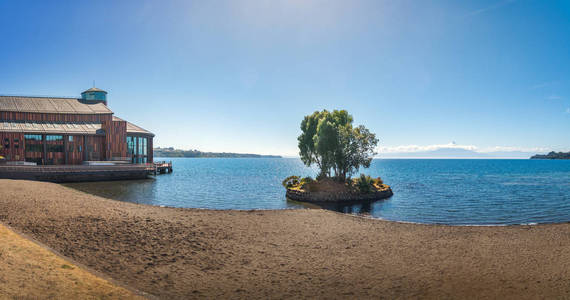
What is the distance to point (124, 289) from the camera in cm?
876

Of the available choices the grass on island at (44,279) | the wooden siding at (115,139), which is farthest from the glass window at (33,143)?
the grass on island at (44,279)

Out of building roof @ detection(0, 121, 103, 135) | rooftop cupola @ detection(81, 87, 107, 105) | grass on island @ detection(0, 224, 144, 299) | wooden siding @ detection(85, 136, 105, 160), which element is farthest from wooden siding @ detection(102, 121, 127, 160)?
grass on island @ detection(0, 224, 144, 299)

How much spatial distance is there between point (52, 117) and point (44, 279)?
267 ft

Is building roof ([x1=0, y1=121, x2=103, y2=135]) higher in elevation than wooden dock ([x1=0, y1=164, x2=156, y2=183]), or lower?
higher

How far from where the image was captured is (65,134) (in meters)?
66.0

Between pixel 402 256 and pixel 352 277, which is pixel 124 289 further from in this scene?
pixel 402 256

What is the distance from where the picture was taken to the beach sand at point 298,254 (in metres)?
10.2

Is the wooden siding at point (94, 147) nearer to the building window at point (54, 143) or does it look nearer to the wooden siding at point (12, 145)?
the building window at point (54, 143)

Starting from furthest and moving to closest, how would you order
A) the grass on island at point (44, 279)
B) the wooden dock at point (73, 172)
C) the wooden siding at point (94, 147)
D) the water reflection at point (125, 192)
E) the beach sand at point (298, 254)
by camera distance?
the wooden siding at point (94, 147), the wooden dock at point (73, 172), the water reflection at point (125, 192), the beach sand at point (298, 254), the grass on island at point (44, 279)

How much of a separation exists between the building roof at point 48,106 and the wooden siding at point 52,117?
2.78 feet

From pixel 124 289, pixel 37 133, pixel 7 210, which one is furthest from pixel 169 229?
pixel 37 133

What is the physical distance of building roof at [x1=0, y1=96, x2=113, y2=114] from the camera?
233 feet

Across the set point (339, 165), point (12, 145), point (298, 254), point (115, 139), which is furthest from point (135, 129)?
point (298, 254)

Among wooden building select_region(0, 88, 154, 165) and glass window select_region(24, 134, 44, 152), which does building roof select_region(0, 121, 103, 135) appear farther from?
glass window select_region(24, 134, 44, 152)
